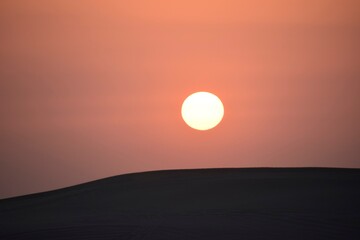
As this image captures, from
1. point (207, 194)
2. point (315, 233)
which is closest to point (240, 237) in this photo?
point (315, 233)

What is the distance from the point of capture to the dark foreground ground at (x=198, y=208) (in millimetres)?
2029

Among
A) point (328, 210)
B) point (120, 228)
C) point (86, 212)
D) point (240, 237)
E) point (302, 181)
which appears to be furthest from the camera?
point (302, 181)

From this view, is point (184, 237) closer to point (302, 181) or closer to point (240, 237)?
point (240, 237)

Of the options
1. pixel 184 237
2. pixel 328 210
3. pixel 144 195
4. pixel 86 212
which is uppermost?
pixel 144 195

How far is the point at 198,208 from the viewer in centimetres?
264

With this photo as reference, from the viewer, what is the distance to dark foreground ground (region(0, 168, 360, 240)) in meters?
2.03

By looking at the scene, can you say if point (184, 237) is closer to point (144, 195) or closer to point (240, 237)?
point (240, 237)

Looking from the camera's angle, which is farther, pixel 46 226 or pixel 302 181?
pixel 302 181

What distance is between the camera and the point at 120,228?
7.06 ft

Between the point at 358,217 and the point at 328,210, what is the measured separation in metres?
0.26

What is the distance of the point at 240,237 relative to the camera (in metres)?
1.91

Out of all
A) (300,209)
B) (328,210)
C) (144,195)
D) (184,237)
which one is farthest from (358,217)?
(144,195)

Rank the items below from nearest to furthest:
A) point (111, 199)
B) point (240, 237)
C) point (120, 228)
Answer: point (240, 237), point (120, 228), point (111, 199)

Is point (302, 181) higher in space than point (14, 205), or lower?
higher
